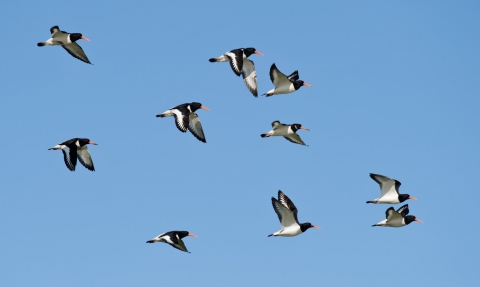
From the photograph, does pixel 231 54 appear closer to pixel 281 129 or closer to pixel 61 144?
pixel 281 129

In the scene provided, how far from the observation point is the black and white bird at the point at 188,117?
81.0ft

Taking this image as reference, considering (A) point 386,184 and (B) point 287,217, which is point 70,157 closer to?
(B) point 287,217

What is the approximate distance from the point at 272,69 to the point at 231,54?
4.40ft

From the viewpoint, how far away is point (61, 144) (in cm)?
2577

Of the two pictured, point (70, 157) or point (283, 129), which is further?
point (283, 129)

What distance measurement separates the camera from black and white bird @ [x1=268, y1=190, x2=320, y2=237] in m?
24.0

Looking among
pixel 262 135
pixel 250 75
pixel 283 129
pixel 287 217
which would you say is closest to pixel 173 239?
pixel 287 217

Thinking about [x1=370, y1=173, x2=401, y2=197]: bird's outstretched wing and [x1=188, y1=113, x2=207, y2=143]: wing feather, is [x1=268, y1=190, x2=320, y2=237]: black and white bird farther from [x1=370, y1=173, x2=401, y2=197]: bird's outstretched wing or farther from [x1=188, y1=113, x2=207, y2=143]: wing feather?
[x1=188, y1=113, x2=207, y2=143]: wing feather

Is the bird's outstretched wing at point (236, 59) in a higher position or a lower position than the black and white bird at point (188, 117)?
higher

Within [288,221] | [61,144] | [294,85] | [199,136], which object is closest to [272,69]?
[294,85]

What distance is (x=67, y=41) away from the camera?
2631cm

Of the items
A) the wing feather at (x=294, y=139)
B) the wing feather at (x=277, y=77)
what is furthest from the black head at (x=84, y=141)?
the wing feather at (x=294, y=139)

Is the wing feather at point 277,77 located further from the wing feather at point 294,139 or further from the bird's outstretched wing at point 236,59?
the wing feather at point 294,139

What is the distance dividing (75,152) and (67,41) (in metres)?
3.38
